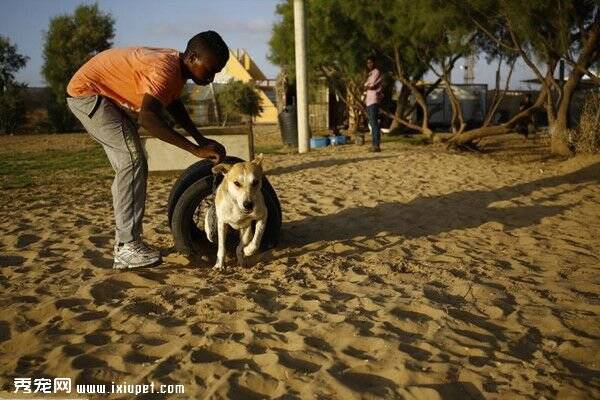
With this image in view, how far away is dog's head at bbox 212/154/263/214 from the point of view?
397 centimetres

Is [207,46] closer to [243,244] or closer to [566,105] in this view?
[243,244]

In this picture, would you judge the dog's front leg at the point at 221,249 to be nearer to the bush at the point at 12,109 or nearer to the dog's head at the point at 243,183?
the dog's head at the point at 243,183

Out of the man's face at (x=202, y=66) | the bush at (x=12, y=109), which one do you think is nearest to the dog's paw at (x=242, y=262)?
the man's face at (x=202, y=66)

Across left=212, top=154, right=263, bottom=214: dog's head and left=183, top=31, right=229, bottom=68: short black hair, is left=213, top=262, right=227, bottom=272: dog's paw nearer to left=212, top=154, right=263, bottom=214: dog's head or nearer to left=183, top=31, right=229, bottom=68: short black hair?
left=212, top=154, right=263, bottom=214: dog's head

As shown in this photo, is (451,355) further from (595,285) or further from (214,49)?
(214,49)

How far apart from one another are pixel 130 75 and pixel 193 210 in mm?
1342

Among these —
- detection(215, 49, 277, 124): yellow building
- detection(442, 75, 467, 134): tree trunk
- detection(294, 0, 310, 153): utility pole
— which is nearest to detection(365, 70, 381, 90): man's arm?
detection(294, 0, 310, 153): utility pole

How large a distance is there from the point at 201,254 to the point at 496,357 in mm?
2868

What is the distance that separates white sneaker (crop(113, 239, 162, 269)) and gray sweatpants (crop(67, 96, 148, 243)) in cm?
7

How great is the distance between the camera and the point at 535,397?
94.6 inches

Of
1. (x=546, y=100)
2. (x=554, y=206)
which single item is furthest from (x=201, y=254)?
(x=546, y=100)

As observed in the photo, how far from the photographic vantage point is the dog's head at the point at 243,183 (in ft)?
13.0

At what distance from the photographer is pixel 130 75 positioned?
12.7 ft

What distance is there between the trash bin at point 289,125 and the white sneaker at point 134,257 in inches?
475
